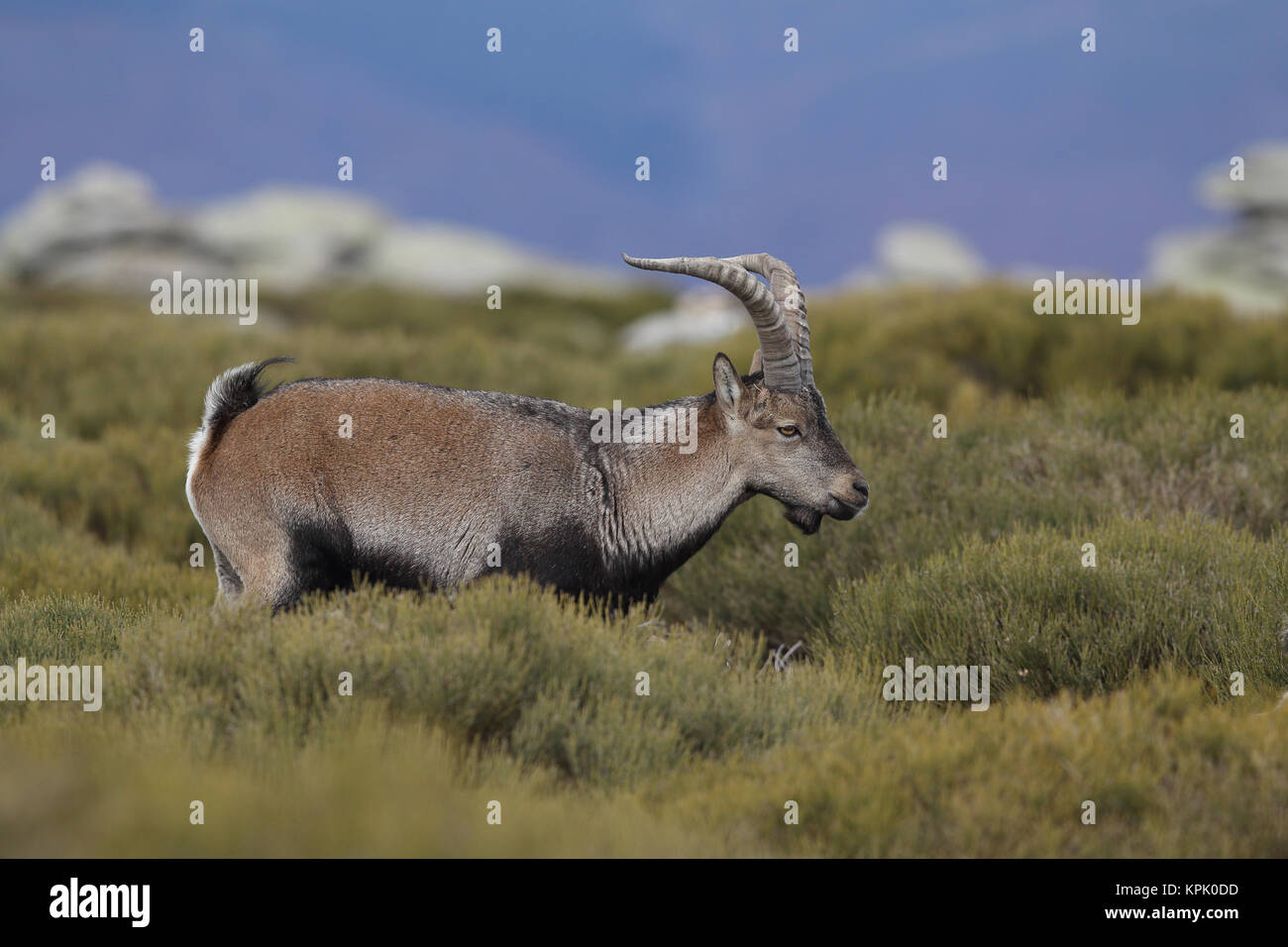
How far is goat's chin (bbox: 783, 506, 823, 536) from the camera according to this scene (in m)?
6.29

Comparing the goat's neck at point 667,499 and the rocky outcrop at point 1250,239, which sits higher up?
the rocky outcrop at point 1250,239

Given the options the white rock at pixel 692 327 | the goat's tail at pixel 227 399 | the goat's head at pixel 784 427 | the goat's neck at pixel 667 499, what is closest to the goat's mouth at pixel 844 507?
the goat's head at pixel 784 427

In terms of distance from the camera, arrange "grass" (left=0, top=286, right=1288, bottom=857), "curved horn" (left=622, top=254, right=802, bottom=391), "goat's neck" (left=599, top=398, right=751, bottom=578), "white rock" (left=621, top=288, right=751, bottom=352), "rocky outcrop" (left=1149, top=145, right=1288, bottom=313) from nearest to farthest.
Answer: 1. "grass" (left=0, top=286, right=1288, bottom=857)
2. "curved horn" (left=622, top=254, right=802, bottom=391)
3. "goat's neck" (left=599, top=398, right=751, bottom=578)
4. "white rock" (left=621, top=288, right=751, bottom=352)
5. "rocky outcrop" (left=1149, top=145, right=1288, bottom=313)

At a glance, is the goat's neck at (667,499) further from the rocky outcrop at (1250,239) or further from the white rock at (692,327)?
the rocky outcrop at (1250,239)

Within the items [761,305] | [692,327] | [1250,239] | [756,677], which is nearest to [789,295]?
[761,305]

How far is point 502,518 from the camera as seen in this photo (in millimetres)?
5918

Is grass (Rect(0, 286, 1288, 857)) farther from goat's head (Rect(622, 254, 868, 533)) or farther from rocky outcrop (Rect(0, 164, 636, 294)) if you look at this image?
rocky outcrop (Rect(0, 164, 636, 294))

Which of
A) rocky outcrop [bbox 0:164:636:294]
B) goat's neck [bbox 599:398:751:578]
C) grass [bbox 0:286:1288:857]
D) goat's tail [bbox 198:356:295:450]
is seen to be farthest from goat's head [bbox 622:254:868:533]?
rocky outcrop [bbox 0:164:636:294]

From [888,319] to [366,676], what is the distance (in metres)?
12.8

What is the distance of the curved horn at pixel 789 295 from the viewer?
625 cm

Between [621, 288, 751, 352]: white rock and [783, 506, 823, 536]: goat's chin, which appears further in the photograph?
[621, 288, 751, 352]: white rock

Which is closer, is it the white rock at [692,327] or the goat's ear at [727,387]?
the goat's ear at [727,387]
